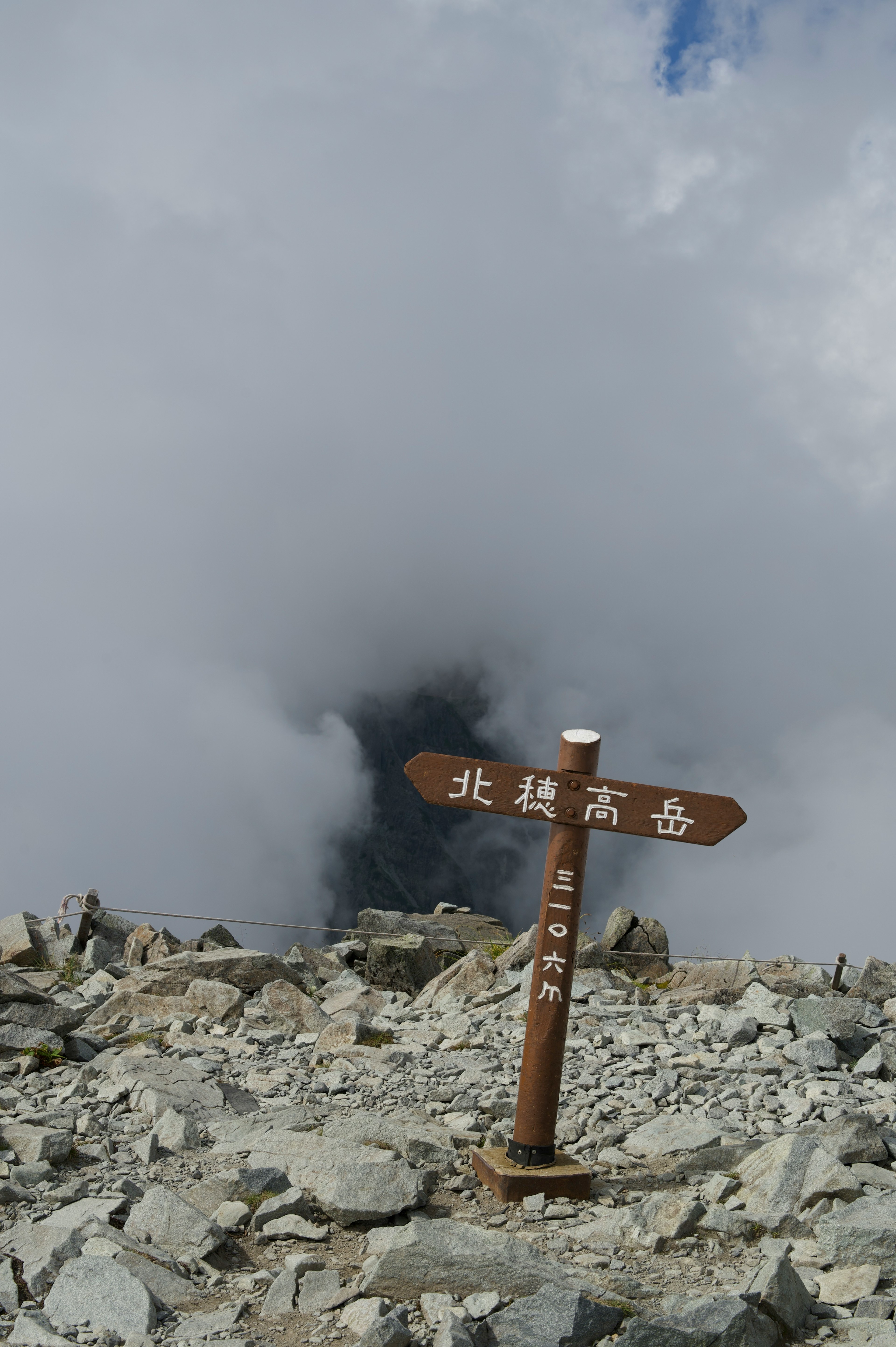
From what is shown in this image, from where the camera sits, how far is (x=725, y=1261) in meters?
5.88

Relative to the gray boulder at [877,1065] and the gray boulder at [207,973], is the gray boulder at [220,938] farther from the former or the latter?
the gray boulder at [877,1065]

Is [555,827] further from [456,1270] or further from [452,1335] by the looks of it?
[452,1335]

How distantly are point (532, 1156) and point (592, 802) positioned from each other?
2.55 metres

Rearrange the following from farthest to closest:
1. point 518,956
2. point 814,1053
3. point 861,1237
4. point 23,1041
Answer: point 518,956 < point 814,1053 < point 23,1041 < point 861,1237

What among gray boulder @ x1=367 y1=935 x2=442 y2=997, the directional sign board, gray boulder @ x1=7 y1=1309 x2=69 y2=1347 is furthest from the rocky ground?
the directional sign board

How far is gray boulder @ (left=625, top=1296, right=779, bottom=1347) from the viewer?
4629 mm

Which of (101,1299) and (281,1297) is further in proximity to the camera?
(281,1297)

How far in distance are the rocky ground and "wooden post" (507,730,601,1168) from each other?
19.7 inches

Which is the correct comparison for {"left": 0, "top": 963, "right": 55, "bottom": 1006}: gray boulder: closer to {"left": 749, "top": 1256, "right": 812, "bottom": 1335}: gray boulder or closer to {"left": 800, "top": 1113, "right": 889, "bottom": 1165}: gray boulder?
{"left": 800, "top": 1113, "right": 889, "bottom": 1165}: gray boulder

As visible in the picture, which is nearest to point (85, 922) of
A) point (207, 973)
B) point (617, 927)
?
point (207, 973)

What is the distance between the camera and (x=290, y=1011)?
1148 centimetres

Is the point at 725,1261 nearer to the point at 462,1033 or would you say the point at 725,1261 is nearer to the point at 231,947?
the point at 462,1033

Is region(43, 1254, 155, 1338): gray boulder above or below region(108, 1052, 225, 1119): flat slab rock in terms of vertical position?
below

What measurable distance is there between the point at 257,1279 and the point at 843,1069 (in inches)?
258
